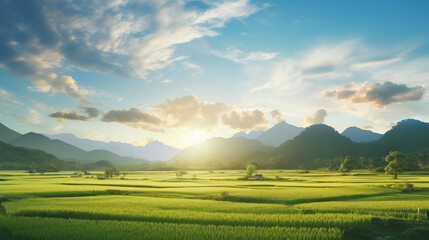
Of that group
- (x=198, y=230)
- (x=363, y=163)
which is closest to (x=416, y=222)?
(x=198, y=230)

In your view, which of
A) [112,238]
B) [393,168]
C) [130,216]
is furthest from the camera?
[393,168]

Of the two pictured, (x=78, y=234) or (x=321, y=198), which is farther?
(x=321, y=198)

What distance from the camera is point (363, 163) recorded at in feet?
483

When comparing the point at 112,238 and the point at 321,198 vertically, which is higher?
the point at 112,238

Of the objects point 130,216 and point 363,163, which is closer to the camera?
point 130,216

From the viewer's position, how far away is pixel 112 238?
14.8 m

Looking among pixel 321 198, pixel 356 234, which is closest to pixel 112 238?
pixel 356 234

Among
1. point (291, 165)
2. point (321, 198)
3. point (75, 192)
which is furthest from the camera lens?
point (291, 165)

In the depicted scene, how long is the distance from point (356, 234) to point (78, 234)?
17.3m

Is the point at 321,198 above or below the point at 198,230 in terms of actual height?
below

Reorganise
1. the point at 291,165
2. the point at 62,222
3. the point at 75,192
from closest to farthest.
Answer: the point at 62,222, the point at 75,192, the point at 291,165

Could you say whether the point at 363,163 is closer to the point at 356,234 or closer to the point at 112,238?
the point at 356,234

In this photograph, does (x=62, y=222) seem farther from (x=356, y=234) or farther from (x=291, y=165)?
(x=291, y=165)

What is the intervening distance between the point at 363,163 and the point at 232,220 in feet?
501
